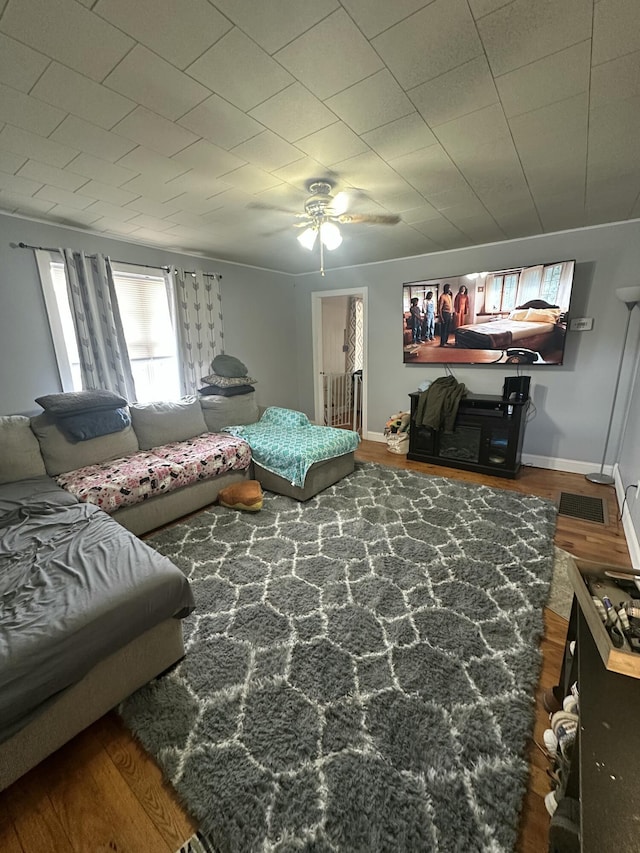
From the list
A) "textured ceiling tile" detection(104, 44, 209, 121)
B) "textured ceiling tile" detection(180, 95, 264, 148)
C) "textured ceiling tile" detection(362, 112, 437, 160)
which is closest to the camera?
"textured ceiling tile" detection(104, 44, 209, 121)

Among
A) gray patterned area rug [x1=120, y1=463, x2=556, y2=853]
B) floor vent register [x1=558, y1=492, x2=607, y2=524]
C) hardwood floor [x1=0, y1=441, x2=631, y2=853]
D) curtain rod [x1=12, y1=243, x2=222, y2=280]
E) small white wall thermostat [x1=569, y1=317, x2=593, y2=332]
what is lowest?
hardwood floor [x1=0, y1=441, x2=631, y2=853]

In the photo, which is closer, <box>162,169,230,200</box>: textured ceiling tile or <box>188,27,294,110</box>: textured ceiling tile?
<box>188,27,294,110</box>: textured ceiling tile

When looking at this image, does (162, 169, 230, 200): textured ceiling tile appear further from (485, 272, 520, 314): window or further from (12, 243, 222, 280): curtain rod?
(485, 272, 520, 314): window

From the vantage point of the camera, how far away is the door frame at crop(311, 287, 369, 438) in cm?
460

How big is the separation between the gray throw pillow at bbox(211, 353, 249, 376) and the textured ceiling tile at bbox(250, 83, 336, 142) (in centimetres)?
250

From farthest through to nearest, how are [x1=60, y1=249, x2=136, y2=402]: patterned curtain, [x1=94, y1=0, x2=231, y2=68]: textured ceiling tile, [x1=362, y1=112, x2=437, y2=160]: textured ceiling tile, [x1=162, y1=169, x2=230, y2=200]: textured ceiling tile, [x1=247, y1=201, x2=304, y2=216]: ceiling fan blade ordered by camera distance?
[x1=60, y1=249, x2=136, y2=402]: patterned curtain → [x1=247, y1=201, x2=304, y2=216]: ceiling fan blade → [x1=162, y1=169, x2=230, y2=200]: textured ceiling tile → [x1=362, y1=112, x2=437, y2=160]: textured ceiling tile → [x1=94, y1=0, x2=231, y2=68]: textured ceiling tile

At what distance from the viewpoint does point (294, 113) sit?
149 cm

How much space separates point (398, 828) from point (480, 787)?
11.9 inches

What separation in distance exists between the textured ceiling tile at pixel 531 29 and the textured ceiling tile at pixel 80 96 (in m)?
1.39

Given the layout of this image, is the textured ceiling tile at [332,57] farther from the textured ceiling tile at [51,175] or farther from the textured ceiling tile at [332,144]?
the textured ceiling tile at [51,175]

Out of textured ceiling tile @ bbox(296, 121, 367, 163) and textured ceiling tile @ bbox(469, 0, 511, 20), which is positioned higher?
textured ceiling tile @ bbox(469, 0, 511, 20)

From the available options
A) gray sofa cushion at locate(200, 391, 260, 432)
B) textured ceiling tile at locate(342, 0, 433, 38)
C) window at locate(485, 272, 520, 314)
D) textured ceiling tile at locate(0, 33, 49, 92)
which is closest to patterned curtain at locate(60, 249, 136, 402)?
gray sofa cushion at locate(200, 391, 260, 432)

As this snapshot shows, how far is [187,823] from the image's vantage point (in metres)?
1.07

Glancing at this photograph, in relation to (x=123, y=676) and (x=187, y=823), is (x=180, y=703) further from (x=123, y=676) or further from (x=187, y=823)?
(x=187, y=823)
